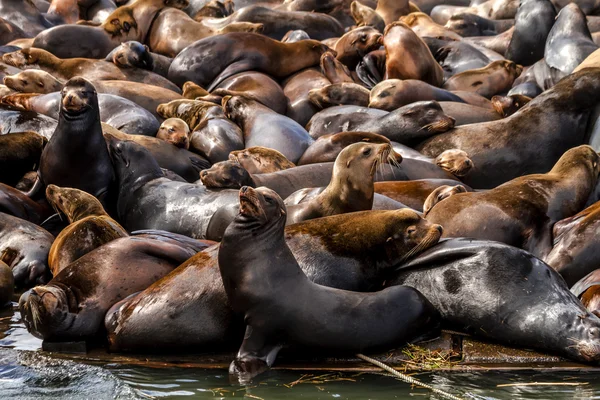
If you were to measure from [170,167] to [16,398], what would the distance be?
15.9ft

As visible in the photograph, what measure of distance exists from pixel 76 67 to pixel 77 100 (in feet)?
13.2

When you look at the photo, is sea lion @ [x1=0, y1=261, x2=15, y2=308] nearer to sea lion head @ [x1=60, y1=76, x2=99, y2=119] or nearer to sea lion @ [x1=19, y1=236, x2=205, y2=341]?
sea lion @ [x1=19, y1=236, x2=205, y2=341]

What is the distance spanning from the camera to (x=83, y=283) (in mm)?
5766

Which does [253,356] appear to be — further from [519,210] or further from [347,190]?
[519,210]

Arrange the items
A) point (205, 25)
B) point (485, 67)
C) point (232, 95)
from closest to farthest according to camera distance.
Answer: point (232, 95) → point (485, 67) → point (205, 25)

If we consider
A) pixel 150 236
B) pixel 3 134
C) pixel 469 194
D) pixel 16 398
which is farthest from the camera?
pixel 3 134


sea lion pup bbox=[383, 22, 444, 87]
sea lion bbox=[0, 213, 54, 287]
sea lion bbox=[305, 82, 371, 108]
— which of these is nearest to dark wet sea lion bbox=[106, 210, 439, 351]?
sea lion bbox=[0, 213, 54, 287]

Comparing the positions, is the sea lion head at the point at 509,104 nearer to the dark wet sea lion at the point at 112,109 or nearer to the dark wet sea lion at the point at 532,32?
the dark wet sea lion at the point at 532,32

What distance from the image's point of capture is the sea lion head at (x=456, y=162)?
365 inches

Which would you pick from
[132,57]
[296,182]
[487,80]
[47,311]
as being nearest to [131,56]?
[132,57]

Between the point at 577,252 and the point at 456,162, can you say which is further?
the point at 456,162

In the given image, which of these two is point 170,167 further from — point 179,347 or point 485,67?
point 485,67

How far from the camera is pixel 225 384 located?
16.1ft

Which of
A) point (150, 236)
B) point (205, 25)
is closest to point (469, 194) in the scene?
point (150, 236)
